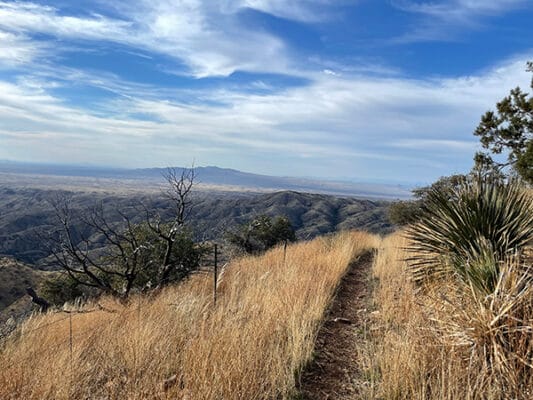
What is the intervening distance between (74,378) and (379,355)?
2899mm

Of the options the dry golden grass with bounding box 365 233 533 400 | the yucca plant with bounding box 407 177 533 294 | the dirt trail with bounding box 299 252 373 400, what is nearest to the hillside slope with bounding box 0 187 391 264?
the yucca plant with bounding box 407 177 533 294

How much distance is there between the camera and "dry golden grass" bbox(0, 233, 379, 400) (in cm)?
345

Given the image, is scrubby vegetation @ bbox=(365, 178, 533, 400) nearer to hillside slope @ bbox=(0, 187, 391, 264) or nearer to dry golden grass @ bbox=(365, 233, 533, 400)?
dry golden grass @ bbox=(365, 233, 533, 400)

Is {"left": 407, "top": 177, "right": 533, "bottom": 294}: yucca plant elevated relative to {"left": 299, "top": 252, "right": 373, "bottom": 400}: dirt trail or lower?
elevated

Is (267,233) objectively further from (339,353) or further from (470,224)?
(339,353)

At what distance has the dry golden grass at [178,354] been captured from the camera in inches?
136

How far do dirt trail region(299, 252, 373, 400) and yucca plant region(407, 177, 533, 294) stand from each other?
1.35m

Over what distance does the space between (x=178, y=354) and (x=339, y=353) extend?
1.91 meters

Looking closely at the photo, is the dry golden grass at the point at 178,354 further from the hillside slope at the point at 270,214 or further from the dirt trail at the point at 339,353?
the hillside slope at the point at 270,214

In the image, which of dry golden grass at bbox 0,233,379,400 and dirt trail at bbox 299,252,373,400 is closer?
dry golden grass at bbox 0,233,379,400

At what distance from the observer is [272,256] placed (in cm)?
1219

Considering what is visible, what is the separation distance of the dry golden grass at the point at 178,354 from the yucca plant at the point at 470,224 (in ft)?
7.01

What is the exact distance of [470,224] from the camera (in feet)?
22.0

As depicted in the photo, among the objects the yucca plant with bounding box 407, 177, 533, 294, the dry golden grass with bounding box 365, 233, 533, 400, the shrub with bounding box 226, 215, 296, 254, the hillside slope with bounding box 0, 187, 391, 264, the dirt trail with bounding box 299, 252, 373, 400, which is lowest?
the hillside slope with bounding box 0, 187, 391, 264
